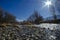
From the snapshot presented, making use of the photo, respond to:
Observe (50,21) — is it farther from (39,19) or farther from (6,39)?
(6,39)

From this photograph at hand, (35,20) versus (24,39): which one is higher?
(35,20)

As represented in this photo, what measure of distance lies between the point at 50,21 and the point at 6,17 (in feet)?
14.7

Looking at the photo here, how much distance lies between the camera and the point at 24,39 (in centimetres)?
267

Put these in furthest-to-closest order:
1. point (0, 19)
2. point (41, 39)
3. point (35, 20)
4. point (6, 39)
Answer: point (35, 20) → point (0, 19) → point (41, 39) → point (6, 39)

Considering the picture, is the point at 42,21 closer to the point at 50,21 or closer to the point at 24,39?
the point at 50,21

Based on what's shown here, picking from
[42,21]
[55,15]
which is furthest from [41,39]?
[42,21]

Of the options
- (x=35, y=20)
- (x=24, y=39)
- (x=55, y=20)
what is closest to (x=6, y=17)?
(x=35, y=20)

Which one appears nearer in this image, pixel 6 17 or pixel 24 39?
pixel 24 39

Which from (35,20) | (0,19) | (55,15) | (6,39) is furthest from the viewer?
(35,20)

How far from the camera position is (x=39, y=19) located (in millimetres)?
12977

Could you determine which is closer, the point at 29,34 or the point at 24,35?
the point at 24,35

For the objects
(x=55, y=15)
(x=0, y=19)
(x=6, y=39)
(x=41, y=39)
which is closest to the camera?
(x=6, y=39)

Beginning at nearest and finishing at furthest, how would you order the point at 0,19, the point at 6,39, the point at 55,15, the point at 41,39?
the point at 6,39, the point at 41,39, the point at 55,15, the point at 0,19

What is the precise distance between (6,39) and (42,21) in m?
10.8
